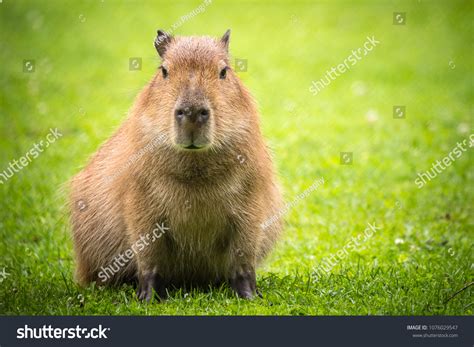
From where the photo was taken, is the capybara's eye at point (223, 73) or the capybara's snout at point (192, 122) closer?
the capybara's snout at point (192, 122)

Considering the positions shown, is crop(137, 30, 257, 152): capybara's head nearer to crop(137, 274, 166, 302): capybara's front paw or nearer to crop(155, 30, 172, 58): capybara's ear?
crop(155, 30, 172, 58): capybara's ear

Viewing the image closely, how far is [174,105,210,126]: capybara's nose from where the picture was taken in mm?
4770

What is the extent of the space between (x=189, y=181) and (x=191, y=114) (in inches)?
22.8

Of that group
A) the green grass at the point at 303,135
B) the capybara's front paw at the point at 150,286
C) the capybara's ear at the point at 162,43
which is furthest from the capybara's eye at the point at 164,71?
the capybara's front paw at the point at 150,286

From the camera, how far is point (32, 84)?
12922mm

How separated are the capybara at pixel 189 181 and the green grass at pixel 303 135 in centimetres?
25

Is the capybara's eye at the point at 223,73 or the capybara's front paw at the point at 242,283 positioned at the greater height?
the capybara's eye at the point at 223,73

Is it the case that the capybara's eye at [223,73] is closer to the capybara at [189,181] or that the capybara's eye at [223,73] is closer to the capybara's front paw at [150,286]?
the capybara at [189,181]

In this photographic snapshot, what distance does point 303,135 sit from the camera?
10555mm

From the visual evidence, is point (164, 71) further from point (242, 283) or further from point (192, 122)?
point (242, 283)

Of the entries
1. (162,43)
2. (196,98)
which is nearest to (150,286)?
(196,98)

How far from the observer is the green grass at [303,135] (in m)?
5.57
